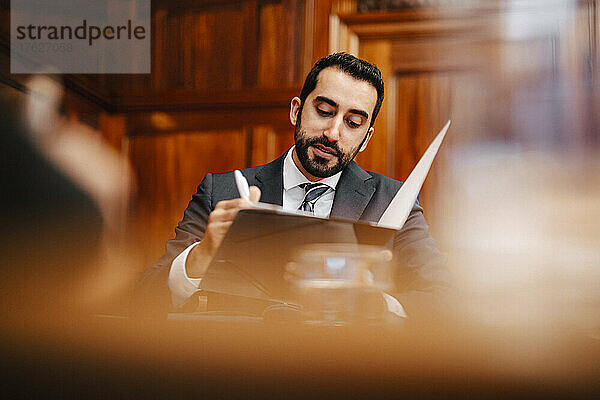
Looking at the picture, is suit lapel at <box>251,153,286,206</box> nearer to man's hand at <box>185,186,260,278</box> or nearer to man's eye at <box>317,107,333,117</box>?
man's eye at <box>317,107,333,117</box>

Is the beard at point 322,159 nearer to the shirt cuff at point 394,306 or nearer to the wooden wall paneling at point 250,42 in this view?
the shirt cuff at point 394,306

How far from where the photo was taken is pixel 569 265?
1438 mm

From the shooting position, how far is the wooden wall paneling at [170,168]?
160cm

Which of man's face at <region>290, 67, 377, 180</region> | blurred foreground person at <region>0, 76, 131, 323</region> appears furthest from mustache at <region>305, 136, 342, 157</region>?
blurred foreground person at <region>0, 76, 131, 323</region>

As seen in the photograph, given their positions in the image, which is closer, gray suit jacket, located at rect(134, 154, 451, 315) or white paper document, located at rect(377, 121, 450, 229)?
white paper document, located at rect(377, 121, 450, 229)

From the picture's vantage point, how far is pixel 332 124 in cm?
118

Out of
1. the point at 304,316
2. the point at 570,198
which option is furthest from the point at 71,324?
the point at 570,198

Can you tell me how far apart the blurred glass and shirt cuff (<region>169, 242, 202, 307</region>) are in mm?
273

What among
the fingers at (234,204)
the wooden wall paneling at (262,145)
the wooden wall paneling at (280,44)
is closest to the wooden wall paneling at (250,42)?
the wooden wall paneling at (280,44)

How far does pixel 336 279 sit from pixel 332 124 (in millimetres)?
542

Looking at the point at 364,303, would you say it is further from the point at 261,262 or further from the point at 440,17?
the point at 440,17

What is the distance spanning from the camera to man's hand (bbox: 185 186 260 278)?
0.77 meters

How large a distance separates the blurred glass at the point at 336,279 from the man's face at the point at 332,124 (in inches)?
18.5

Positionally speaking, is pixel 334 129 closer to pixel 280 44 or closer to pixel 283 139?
pixel 283 139
